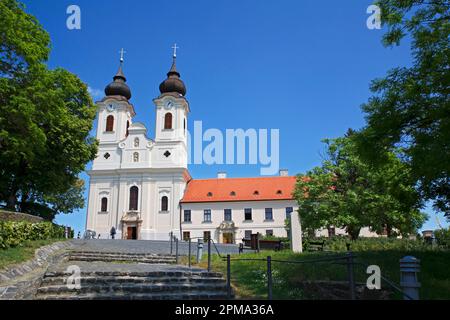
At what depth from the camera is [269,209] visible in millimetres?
44875

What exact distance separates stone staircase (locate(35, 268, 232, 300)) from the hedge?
297 cm

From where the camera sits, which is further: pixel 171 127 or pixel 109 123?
pixel 109 123

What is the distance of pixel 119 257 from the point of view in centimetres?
1619

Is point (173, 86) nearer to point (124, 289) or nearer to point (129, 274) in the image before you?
point (129, 274)

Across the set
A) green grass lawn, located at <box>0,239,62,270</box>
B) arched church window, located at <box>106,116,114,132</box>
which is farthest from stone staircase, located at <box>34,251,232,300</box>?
arched church window, located at <box>106,116,114,132</box>

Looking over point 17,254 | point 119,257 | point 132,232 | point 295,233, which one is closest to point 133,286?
point 17,254

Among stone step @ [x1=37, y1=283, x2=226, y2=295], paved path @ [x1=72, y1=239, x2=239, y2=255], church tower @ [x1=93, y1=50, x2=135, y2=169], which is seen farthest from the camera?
church tower @ [x1=93, y1=50, x2=135, y2=169]

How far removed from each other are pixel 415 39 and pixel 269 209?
116 ft

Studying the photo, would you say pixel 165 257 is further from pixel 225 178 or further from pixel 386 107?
pixel 225 178

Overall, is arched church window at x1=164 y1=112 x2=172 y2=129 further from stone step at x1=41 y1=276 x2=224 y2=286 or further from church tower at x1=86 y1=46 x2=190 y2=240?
stone step at x1=41 y1=276 x2=224 y2=286

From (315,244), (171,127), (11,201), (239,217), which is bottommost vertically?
(315,244)

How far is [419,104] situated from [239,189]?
125 ft

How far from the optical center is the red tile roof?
45656 mm

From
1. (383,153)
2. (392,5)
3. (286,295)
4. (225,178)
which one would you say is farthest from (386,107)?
(225,178)
